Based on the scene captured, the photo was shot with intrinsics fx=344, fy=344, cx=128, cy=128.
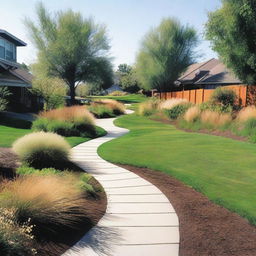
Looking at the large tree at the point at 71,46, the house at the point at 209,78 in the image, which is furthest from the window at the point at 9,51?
the house at the point at 209,78

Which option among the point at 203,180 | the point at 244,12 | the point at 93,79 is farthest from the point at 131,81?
the point at 203,180

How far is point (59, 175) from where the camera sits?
6.64 m

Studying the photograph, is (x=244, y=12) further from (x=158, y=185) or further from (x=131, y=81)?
(x=131, y=81)

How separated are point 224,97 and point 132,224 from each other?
54.3ft

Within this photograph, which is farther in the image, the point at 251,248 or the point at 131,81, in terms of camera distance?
the point at 131,81

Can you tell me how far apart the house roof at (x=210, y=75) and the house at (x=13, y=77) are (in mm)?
19851

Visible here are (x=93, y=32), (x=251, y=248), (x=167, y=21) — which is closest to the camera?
(x=251, y=248)

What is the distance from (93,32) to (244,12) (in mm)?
22803

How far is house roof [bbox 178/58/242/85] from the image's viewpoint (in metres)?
38.4

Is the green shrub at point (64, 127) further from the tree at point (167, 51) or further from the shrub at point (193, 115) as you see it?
the tree at point (167, 51)

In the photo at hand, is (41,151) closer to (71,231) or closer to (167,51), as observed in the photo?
(71,231)

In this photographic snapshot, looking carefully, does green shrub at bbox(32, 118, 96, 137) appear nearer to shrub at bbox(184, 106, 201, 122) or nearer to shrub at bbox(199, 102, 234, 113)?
shrub at bbox(184, 106, 201, 122)

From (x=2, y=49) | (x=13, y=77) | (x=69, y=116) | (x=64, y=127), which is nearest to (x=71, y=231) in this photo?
(x=64, y=127)

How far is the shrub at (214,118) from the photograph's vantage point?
1664 centimetres
